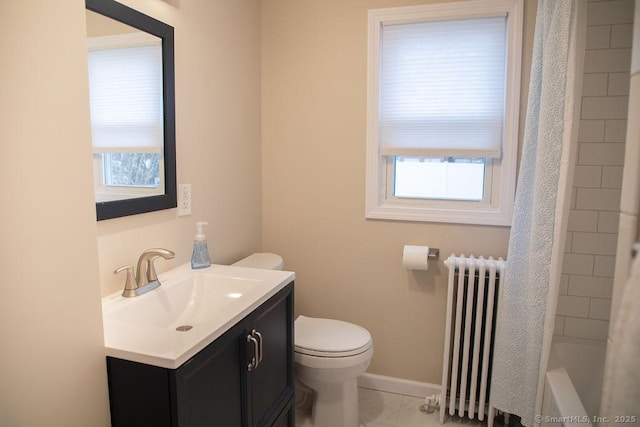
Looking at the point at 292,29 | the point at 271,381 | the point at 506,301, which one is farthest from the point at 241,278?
the point at 292,29

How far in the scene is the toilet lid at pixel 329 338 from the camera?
1.99 metres

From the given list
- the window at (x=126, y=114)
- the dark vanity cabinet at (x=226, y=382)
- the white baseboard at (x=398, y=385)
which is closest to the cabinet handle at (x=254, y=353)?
the dark vanity cabinet at (x=226, y=382)

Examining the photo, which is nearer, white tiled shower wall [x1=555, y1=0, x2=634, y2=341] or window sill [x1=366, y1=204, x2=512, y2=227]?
white tiled shower wall [x1=555, y1=0, x2=634, y2=341]

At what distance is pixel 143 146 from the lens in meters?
1.66

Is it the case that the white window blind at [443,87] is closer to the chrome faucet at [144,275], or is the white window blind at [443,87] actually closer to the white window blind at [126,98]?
the white window blind at [126,98]

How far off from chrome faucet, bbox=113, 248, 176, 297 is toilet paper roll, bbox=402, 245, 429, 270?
49.2 inches

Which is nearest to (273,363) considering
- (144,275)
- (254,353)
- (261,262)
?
(254,353)

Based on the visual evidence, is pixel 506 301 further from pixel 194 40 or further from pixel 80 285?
pixel 194 40

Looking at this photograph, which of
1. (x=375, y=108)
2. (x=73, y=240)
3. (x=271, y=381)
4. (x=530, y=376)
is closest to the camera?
(x=73, y=240)

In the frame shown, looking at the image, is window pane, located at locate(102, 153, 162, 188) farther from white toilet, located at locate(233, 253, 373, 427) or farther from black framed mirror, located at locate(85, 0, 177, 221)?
white toilet, located at locate(233, 253, 373, 427)

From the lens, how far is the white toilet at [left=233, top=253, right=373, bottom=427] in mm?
A: 1986

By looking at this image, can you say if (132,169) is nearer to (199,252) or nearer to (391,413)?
(199,252)

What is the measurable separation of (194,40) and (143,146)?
59cm

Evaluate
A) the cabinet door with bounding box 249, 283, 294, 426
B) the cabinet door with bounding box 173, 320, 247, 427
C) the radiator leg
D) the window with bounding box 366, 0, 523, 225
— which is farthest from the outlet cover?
the radiator leg
